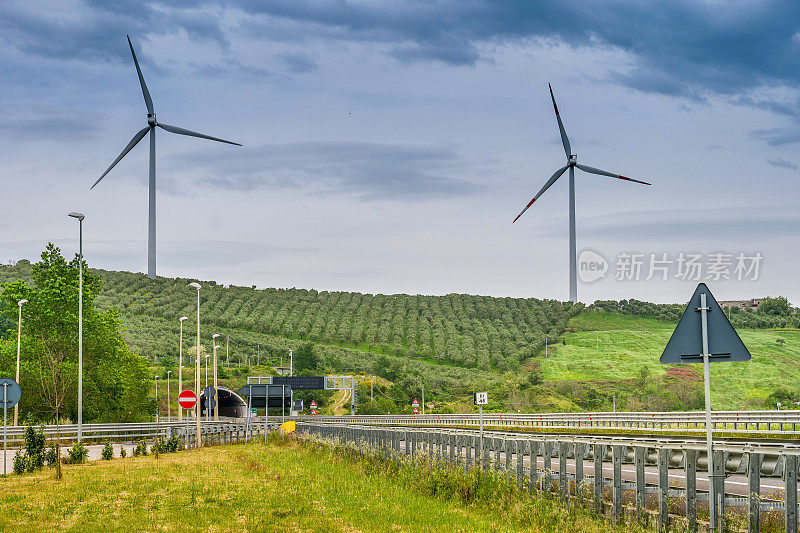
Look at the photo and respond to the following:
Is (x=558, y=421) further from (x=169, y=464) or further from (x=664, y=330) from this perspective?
(x=664, y=330)

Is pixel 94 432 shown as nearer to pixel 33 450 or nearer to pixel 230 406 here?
pixel 33 450

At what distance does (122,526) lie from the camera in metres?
17.2

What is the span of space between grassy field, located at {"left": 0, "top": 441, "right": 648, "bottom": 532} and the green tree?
1887 inches

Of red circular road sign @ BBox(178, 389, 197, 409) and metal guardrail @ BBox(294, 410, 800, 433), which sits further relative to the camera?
metal guardrail @ BBox(294, 410, 800, 433)

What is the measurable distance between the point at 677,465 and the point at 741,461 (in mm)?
2190

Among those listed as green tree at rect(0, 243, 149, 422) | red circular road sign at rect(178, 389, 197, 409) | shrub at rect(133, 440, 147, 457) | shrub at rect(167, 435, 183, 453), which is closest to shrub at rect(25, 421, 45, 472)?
shrub at rect(133, 440, 147, 457)

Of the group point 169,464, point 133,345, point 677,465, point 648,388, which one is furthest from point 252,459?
point 133,345

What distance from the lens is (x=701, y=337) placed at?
1483 cm

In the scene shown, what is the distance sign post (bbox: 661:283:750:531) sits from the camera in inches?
565

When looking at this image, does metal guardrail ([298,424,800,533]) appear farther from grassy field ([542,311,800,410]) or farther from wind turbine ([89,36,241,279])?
grassy field ([542,311,800,410])

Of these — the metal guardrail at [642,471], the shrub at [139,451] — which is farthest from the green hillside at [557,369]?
the metal guardrail at [642,471]

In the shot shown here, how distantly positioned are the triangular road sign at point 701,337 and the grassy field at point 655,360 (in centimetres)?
10415

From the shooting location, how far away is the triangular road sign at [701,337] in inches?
570

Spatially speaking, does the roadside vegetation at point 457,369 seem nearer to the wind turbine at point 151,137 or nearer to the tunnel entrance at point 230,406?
the tunnel entrance at point 230,406
